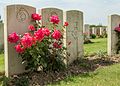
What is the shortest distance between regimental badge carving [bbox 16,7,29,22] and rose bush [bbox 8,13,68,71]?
179 millimetres

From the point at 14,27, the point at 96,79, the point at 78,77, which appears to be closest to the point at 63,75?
the point at 78,77

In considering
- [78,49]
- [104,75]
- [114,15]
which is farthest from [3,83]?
[114,15]

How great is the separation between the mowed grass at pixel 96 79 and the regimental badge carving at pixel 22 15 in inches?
77.4

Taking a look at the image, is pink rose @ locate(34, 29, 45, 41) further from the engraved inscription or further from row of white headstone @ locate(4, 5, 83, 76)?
the engraved inscription

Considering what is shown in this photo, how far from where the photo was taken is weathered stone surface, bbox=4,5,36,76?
7.58 meters

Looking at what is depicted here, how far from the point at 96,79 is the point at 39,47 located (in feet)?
5.15

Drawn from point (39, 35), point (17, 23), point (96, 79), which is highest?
point (17, 23)

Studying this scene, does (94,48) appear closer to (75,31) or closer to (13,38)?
(75,31)

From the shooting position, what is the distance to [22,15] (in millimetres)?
7887

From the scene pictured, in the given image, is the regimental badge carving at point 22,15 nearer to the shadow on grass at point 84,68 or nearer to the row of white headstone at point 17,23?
the row of white headstone at point 17,23

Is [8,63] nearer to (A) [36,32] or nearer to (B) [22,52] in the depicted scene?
(B) [22,52]

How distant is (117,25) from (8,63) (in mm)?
6216

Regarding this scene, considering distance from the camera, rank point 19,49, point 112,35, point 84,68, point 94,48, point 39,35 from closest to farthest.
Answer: point 19,49 → point 39,35 → point 84,68 → point 112,35 → point 94,48

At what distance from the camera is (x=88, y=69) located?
28.2 ft
